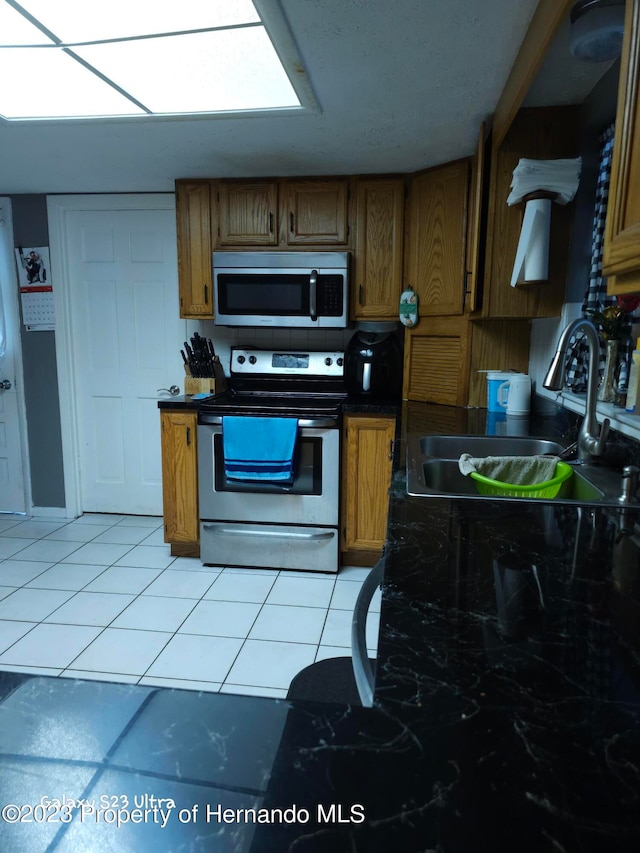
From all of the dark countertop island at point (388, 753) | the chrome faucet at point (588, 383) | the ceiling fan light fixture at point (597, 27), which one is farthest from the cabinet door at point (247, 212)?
the dark countertop island at point (388, 753)

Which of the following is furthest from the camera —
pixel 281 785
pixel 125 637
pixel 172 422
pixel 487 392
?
pixel 172 422

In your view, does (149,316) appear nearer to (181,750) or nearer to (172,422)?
(172,422)

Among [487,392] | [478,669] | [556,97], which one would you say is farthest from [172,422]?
[478,669]

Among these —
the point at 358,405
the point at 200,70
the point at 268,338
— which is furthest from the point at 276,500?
the point at 200,70

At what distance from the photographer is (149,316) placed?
11.4 ft

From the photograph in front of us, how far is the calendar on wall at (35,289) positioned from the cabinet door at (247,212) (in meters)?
1.30

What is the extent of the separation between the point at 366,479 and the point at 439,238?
1.25 metres

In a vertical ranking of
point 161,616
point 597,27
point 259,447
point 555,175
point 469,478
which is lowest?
point 161,616

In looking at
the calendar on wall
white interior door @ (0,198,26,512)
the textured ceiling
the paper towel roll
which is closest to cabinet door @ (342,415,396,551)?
the paper towel roll

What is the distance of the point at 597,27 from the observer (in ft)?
4.40

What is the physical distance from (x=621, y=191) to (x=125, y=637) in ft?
7.20

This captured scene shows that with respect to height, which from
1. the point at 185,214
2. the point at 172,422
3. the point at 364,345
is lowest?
the point at 172,422

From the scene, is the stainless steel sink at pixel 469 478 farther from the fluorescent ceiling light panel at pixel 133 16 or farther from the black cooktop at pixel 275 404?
the fluorescent ceiling light panel at pixel 133 16

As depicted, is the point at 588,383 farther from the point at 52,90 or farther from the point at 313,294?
the point at 52,90
